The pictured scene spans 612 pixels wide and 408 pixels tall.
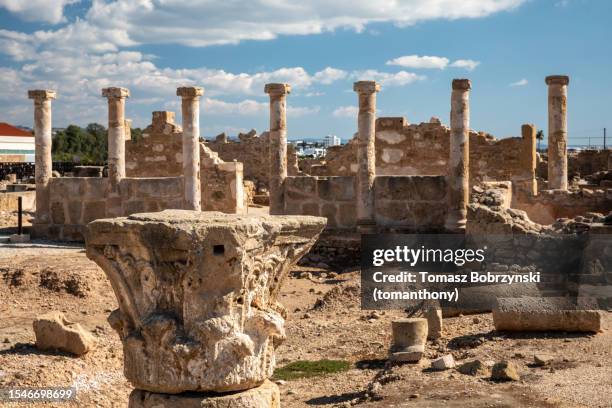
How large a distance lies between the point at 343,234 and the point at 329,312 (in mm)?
3632

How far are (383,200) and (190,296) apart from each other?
10128mm

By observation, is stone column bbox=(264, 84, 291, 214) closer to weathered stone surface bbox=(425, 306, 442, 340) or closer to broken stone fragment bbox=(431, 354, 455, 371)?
weathered stone surface bbox=(425, 306, 442, 340)

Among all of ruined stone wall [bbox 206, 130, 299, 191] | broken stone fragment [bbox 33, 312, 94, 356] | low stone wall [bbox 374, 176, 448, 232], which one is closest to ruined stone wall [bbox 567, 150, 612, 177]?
ruined stone wall [bbox 206, 130, 299, 191]

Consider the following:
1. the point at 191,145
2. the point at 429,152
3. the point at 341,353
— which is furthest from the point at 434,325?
the point at 429,152

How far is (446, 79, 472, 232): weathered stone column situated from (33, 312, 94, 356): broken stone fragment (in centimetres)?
730

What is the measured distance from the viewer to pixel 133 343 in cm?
496

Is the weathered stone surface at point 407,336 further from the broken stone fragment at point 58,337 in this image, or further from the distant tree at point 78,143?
the distant tree at point 78,143

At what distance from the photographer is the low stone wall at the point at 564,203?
15445mm

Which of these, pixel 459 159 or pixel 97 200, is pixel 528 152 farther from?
pixel 97 200

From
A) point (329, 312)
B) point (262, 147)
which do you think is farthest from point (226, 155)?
point (329, 312)

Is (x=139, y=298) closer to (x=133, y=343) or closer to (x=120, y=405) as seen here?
(x=133, y=343)

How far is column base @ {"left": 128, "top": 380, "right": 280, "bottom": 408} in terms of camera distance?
15.6ft

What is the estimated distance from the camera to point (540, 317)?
30.2 feet

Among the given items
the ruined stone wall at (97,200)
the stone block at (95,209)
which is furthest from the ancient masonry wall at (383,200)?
the stone block at (95,209)
